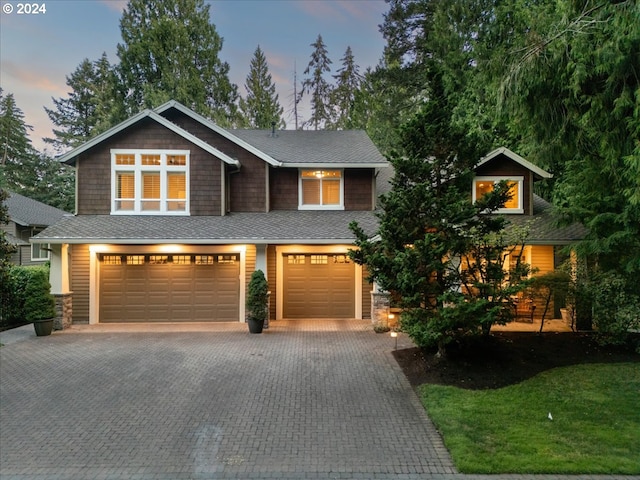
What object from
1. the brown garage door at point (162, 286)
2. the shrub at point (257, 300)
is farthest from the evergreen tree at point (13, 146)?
the shrub at point (257, 300)

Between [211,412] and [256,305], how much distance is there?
4.87 m

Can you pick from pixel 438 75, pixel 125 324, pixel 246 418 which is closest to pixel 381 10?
pixel 438 75

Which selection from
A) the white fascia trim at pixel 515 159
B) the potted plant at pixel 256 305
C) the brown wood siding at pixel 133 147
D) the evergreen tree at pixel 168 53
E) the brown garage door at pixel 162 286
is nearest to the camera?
the potted plant at pixel 256 305

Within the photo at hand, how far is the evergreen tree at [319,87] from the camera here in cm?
2997

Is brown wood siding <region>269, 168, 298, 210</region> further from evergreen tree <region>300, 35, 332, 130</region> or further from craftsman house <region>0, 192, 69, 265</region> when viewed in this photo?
evergreen tree <region>300, 35, 332, 130</region>

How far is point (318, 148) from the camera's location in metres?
14.5

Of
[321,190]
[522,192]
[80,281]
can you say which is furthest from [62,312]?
[522,192]

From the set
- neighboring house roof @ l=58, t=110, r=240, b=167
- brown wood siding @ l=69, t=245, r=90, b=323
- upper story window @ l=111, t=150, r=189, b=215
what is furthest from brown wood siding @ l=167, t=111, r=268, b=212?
brown wood siding @ l=69, t=245, r=90, b=323

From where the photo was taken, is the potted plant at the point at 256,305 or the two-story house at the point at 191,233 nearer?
the potted plant at the point at 256,305

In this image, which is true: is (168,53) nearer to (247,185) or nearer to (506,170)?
(247,185)

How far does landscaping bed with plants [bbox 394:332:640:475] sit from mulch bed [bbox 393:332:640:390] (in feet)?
0.07

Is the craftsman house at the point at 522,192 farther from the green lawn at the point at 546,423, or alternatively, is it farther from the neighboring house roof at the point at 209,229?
the green lawn at the point at 546,423

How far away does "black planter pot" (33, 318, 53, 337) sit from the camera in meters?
10.4

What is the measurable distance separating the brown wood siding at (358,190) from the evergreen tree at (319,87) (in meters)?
18.2
